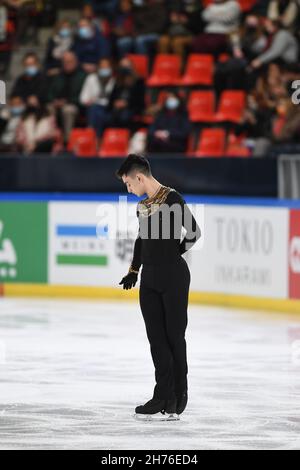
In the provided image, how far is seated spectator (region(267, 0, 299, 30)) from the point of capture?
1877 centimetres

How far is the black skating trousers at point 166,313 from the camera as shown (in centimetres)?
812

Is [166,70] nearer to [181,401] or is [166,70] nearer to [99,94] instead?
[99,94]

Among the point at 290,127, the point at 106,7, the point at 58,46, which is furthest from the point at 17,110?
the point at 290,127

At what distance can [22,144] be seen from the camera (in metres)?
19.4

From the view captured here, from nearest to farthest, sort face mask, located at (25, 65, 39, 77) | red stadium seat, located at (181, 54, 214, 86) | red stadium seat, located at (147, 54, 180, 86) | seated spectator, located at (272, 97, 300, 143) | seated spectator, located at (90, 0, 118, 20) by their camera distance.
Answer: seated spectator, located at (272, 97, 300, 143), red stadium seat, located at (181, 54, 214, 86), red stadium seat, located at (147, 54, 180, 86), face mask, located at (25, 65, 39, 77), seated spectator, located at (90, 0, 118, 20)

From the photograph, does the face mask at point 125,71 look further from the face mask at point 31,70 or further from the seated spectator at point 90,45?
the face mask at point 31,70

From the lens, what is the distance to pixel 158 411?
27.5 feet

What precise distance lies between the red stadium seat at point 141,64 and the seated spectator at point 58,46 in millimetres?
1145

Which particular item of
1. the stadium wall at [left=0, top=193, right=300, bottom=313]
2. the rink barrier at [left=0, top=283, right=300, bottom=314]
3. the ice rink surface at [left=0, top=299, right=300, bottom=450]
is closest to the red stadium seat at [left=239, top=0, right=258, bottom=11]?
the stadium wall at [left=0, top=193, right=300, bottom=313]

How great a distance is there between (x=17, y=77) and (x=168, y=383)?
13.8m

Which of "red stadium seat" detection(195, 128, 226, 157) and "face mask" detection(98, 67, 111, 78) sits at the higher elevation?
"face mask" detection(98, 67, 111, 78)

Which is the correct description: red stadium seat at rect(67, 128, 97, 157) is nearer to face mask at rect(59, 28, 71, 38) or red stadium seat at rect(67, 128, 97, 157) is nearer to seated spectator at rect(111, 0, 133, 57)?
seated spectator at rect(111, 0, 133, 57)

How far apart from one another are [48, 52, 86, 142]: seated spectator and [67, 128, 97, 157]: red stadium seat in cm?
62

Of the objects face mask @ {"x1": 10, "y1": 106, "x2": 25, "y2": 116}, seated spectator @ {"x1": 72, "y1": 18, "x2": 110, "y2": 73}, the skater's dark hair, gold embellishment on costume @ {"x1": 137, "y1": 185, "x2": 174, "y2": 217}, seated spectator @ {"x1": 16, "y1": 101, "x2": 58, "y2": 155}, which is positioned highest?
seated spectator @ {"x1": 72, "y1": 18, "x2": 110, "y2": 73}
